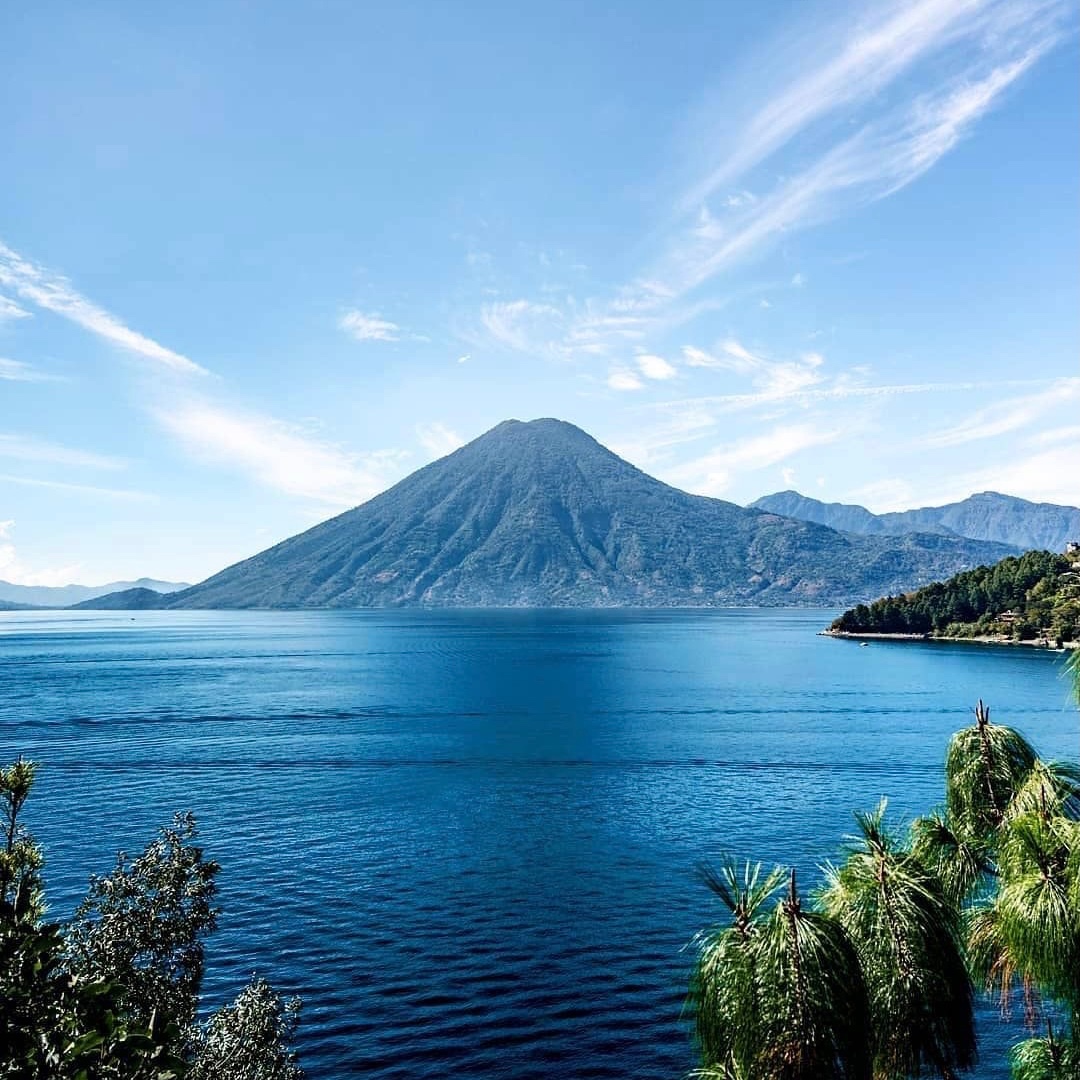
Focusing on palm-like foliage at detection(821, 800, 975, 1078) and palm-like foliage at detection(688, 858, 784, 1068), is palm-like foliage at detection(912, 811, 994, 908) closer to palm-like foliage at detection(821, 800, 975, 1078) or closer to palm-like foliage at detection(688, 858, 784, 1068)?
palm-like foliage at detection(821, 800, 975, 1078)

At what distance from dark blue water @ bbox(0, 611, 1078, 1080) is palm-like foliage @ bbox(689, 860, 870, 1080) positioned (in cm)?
2178

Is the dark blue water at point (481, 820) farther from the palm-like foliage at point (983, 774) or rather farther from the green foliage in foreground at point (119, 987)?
the palm-like foliage at point (983, 774)

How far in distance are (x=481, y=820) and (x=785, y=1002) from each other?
2222 inches

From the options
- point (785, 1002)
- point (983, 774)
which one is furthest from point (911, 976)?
point (983, 774)

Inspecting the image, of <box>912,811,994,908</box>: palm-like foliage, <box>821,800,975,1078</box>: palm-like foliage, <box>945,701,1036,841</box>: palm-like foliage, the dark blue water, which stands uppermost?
<box>945,701,1036,841</box>: palm-like foliage

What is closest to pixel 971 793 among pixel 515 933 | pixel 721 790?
pixel 515 933

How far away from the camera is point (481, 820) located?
67125mm

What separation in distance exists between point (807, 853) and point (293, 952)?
3465 centimetres

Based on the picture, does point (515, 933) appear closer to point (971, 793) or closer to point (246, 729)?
point (971, 793)

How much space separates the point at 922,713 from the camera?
11988 centimetres

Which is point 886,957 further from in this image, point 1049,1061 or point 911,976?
point 1049,1061

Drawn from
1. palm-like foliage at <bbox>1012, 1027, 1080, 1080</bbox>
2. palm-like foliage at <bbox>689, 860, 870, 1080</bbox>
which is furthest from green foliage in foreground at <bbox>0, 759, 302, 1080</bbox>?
palm-like foliage at <bbox>1012, 1027, 1080, 1080</bbox>

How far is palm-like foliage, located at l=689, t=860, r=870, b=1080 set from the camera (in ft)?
44.5

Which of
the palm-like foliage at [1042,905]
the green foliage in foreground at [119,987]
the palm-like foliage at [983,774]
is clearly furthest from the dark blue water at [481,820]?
the palm-like foliage at [1042,905]
